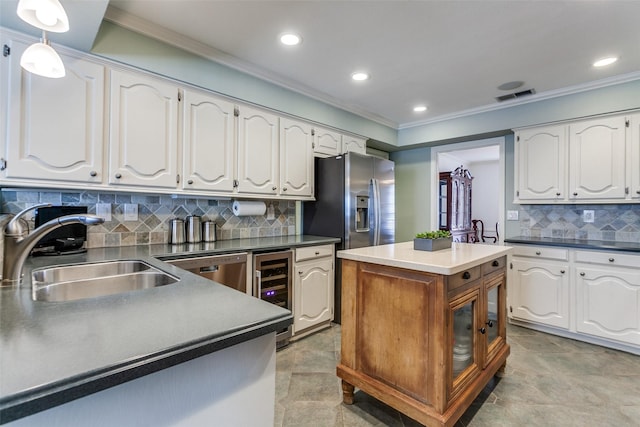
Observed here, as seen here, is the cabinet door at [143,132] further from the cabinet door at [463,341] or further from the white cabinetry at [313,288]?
the cabinet door at [463,341]

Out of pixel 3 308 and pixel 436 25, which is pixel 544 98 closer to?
pixel 436 25

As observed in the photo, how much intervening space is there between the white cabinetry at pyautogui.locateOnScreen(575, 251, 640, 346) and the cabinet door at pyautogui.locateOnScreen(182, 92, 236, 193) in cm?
337

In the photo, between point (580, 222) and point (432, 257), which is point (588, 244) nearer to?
point (580, 222)

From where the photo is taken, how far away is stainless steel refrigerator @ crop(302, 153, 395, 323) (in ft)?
10.2

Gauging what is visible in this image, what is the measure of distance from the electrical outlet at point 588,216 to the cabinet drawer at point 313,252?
108 inches

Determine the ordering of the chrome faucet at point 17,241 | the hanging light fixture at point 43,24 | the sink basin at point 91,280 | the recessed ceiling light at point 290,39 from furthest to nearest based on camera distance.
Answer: the recessed ceiling light at point 290,39, the sink basin at point 91,280, the chrome faucet at point 17,241, the hanging light fixture at point 43,24

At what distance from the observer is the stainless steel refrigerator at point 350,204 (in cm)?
312

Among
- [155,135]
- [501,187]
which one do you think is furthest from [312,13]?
[501,187]

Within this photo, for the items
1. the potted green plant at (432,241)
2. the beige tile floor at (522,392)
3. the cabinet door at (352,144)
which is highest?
the cabinet door at (352,144)

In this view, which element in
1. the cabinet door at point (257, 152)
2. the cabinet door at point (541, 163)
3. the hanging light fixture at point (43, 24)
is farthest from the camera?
the cabinet door at point (541, 163)

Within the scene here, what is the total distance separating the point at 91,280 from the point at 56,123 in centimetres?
111

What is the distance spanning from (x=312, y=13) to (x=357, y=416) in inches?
101

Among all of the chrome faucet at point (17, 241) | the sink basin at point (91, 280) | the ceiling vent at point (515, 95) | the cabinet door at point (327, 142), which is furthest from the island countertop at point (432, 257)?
the ceiling vent at point (515, 95)

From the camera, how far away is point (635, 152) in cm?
275
